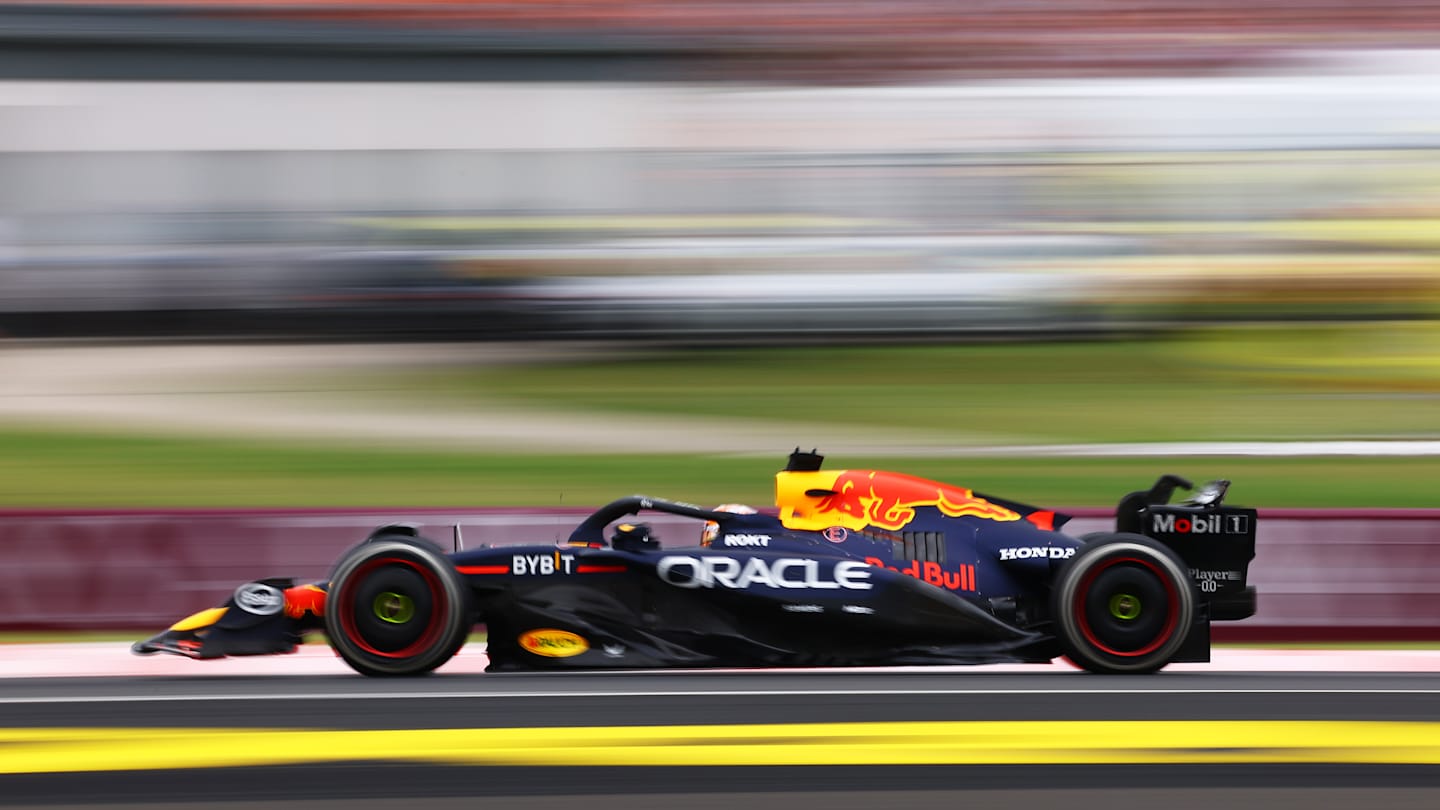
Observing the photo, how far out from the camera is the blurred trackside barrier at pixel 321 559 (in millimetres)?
8156

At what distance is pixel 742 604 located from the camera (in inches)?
257

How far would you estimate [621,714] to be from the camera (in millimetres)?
5781

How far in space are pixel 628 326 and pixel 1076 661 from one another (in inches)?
520

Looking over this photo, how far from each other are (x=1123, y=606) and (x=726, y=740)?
1990 millimetres

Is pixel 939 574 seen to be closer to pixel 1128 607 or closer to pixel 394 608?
pixel 1128 607

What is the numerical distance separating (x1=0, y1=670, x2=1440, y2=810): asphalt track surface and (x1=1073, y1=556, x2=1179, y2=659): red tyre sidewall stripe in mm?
130

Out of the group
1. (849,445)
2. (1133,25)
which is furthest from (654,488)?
(1133,25)

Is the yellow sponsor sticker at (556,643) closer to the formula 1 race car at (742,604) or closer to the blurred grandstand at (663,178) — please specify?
the formula 1 race car at (742,604)

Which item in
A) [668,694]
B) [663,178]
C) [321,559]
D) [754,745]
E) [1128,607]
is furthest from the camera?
[663,178]

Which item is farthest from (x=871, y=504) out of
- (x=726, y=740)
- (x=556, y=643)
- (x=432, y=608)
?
(x=432, y=608)

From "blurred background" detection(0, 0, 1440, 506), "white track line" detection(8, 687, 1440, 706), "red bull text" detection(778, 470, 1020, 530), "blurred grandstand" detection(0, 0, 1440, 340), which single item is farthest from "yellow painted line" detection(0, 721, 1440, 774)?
"blurred grandstand" detection(0, 0, 1440, 340)

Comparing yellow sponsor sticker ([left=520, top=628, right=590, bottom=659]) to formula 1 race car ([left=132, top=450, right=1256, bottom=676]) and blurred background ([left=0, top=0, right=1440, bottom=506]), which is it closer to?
formula 1 race car ([left=132, top=450, right=1256, bottom=676])

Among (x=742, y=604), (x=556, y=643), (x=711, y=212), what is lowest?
(x=556, y=643)

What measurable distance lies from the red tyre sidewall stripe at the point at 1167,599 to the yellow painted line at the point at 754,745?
94 cm
